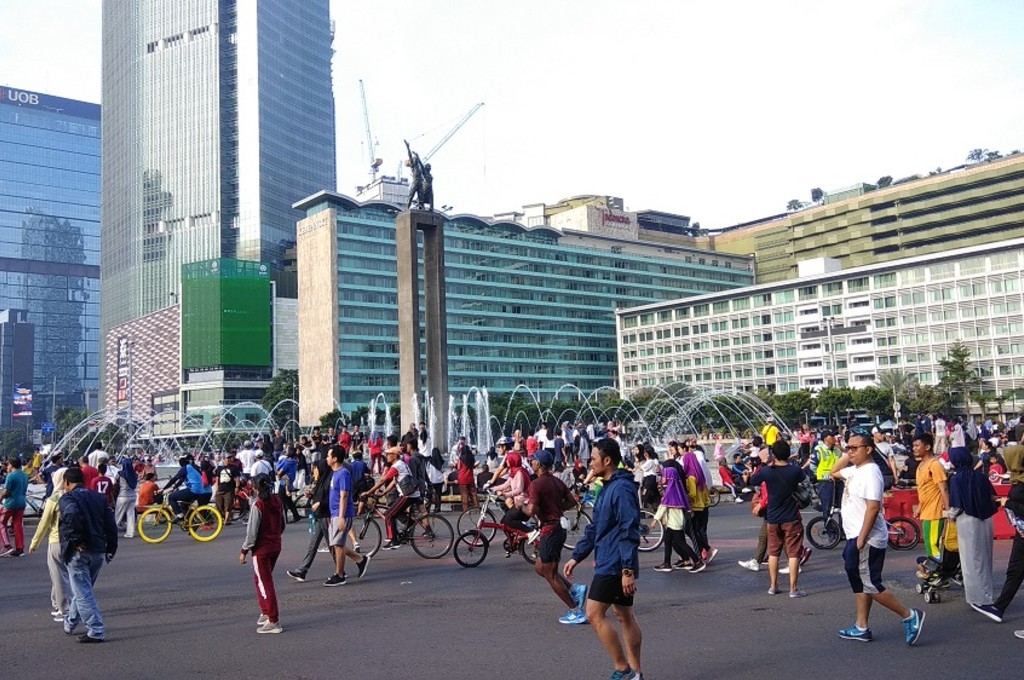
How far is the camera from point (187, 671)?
8133 mm

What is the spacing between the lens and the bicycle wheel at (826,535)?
1548 cm

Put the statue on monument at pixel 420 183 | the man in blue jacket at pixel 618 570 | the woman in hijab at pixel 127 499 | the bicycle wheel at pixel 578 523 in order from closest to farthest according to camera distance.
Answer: the man in blue jacket at pixel 618 570
the bicycle wheel at pixel 578 523
the woman in hijab at pixel 127 499
the statue on monument at pixel 420 183

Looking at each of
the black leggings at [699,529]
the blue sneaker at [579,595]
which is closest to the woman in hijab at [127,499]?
the black leggings at [699,529]

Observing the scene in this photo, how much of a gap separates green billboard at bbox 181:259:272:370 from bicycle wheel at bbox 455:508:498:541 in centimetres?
12232

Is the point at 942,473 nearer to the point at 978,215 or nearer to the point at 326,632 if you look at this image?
the point at 326,632

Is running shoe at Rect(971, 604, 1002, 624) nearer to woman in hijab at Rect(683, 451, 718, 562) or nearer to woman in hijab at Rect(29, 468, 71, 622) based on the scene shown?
woman in hijab at Rect(683, 451, 718, 562)

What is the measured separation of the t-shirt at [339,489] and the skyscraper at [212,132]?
486 feet

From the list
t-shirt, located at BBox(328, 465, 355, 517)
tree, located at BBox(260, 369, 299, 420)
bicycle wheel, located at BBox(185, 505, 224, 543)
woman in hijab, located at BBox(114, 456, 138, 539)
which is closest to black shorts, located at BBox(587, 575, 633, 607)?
t-shirt, located at BBox(328, 465, 355, 517)

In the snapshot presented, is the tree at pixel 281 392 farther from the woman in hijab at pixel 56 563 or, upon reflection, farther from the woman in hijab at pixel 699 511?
the woman in hijab at pixel 56 563

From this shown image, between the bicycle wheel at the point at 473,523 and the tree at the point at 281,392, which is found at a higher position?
the tree at the point at 281,392

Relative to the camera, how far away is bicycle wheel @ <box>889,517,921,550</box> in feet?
49.5

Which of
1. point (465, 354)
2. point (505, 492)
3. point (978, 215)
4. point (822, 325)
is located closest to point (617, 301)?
point (465, 354)

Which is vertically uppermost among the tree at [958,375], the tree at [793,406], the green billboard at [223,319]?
the green billboard at [223,319]

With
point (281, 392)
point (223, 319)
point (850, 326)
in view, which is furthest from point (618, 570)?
point (223, 319)
